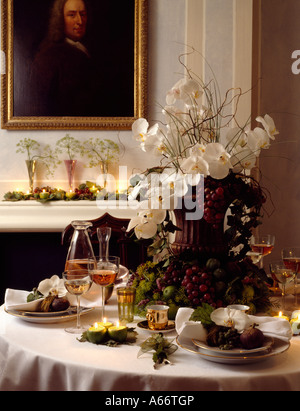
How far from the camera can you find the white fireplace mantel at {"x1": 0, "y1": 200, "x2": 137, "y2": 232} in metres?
3.83

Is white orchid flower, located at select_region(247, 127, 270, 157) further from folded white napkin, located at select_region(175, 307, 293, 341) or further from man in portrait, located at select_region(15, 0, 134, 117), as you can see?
man in portrait, located at select_region(15, 0, 134, 117)

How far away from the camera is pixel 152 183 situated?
1484 millimetres

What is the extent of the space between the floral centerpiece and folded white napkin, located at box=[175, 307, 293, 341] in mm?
180

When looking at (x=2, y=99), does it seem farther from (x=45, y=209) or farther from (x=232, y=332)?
(x=232, y=332)

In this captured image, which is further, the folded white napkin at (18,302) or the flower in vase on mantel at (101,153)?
the flower in vase on mantel at (101,153)

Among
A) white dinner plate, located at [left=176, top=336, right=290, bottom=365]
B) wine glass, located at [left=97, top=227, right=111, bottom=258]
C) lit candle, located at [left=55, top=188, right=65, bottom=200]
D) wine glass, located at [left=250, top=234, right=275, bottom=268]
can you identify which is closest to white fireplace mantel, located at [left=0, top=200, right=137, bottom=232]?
lit candle, located at [left=55, top=188, right=65, bottom=200]

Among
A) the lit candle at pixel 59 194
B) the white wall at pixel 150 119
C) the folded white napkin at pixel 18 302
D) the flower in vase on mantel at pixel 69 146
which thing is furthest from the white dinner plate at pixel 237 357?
the flower in vase on mantel at pixel 69 146

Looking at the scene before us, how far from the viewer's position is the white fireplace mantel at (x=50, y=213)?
3834mm

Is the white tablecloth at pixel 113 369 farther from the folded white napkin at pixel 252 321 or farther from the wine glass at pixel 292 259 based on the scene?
the wine glass at pixel 292 259

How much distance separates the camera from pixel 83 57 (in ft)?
13.6

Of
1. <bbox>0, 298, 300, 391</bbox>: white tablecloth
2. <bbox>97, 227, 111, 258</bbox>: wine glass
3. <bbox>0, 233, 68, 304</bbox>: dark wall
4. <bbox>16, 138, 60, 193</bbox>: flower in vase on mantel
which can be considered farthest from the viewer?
<bbox>16, 138, 60, 193</bbox>: flower in vase on mantel

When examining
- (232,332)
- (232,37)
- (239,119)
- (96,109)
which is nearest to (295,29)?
(232,37)

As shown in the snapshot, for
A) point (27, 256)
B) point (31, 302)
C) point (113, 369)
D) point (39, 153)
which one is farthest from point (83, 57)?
point (113, 369)

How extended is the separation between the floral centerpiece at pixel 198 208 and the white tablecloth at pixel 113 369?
0.22 metres
